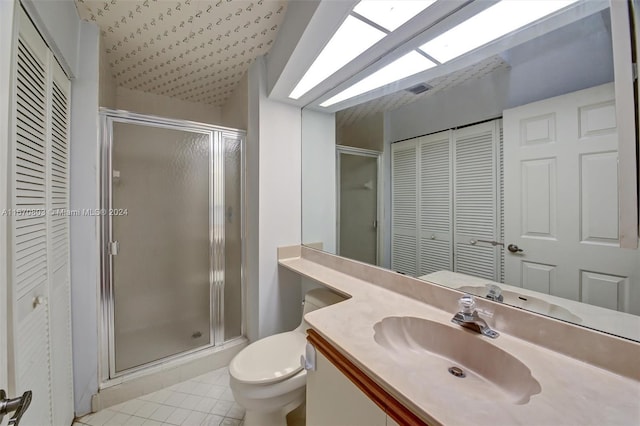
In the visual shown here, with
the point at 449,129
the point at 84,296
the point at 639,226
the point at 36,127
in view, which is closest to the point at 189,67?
the point at 36,127

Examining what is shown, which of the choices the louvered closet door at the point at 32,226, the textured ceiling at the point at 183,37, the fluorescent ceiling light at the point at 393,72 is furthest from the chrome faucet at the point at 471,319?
the textured ceiling at the point at 183,37

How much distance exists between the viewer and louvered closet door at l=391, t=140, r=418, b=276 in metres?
1.30

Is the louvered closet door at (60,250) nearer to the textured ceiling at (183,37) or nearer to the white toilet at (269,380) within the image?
the textured ceiling at (183,37)

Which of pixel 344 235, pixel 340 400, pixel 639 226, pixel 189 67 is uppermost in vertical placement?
pixel 189 67

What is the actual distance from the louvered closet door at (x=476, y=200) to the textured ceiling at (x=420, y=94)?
23cm

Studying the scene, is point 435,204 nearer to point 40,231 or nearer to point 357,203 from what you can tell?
point 357,203

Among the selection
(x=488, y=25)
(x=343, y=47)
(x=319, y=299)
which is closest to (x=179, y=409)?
(x=319, y=299)

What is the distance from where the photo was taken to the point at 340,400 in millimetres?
732

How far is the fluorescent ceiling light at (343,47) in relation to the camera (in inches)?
39.0

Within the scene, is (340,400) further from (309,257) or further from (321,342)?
(309,257)

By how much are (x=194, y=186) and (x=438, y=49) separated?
1759 mm

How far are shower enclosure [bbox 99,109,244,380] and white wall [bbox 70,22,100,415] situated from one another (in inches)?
3.5

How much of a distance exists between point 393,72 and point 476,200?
0.77 metres

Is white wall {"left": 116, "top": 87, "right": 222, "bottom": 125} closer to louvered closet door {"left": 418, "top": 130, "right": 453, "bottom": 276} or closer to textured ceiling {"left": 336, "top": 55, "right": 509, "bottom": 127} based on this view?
textured ceiling {"left": 336, "top": 55, "right": 509, "bottom": 127}
